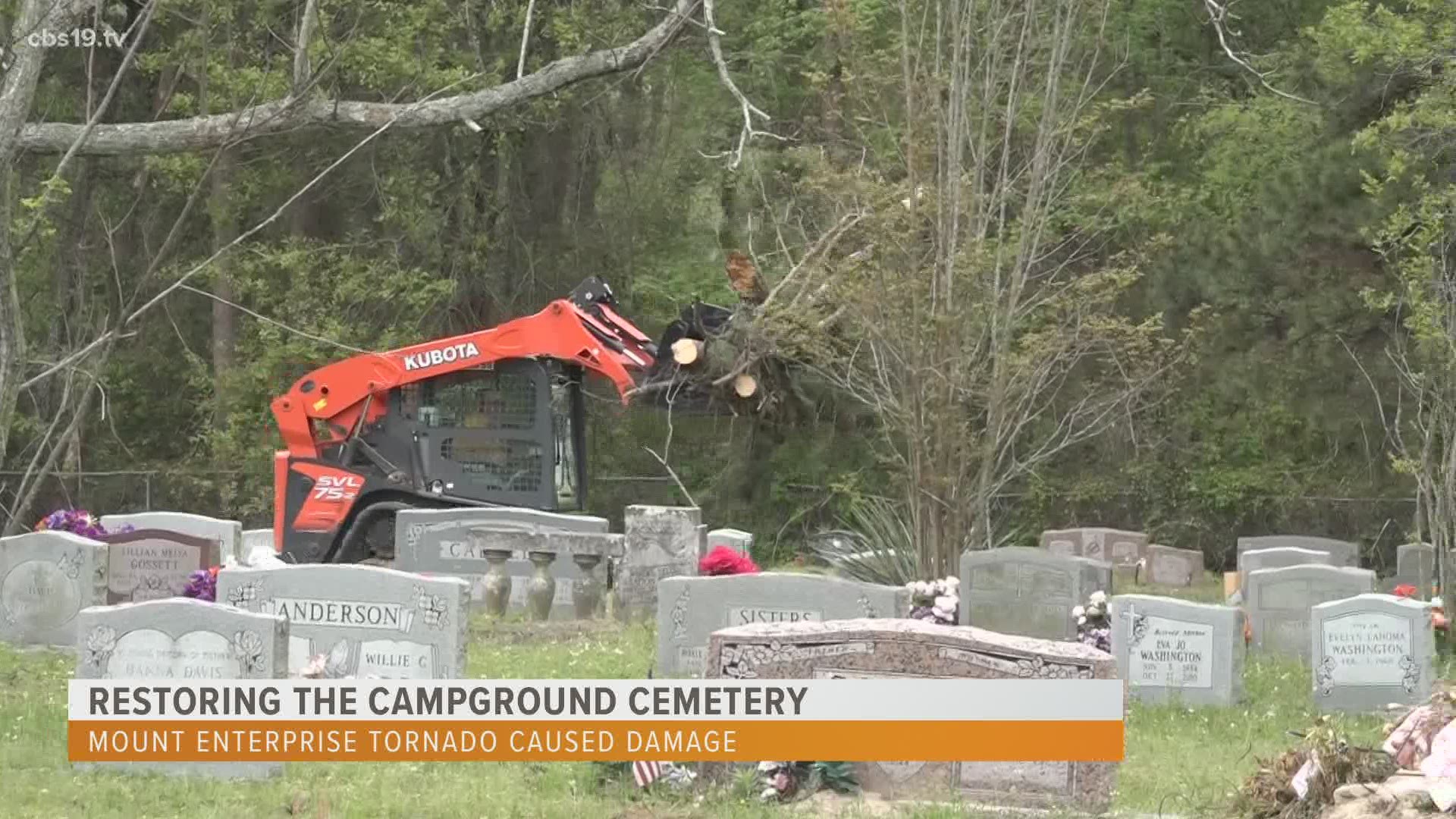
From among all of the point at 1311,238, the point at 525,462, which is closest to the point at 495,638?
the point at 525,462

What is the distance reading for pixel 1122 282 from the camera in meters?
15.8

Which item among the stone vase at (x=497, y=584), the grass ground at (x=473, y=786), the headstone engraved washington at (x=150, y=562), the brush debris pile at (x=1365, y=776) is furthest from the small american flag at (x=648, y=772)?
the headstone engraved washington at (x=150, y=562)

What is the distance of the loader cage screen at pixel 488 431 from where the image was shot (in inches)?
736

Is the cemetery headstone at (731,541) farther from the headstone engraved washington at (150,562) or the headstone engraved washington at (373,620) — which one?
the headstone engraved washington at (373,620)

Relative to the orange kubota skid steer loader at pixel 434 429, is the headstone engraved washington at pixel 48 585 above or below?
below

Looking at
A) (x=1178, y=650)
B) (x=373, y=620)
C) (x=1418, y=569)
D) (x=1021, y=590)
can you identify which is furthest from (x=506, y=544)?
(x=1418, y=569)

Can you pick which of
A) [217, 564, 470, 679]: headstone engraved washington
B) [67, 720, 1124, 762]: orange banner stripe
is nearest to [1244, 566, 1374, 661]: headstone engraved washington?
[67, 720, 1124, 762]: orange banner stripe

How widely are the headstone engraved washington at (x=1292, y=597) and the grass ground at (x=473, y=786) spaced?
293cm

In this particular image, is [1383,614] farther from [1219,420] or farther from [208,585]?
[1219,420]

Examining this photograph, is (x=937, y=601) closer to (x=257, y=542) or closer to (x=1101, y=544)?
(x=257, y=542)

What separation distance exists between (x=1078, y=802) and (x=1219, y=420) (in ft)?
60.9

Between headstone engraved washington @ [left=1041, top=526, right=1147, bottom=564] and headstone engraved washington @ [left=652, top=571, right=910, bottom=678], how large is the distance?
11965mm

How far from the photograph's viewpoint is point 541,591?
16.0 m

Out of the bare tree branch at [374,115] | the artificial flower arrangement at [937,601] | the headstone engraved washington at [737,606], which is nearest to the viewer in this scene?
the headstone engraved washington at [737,606]
